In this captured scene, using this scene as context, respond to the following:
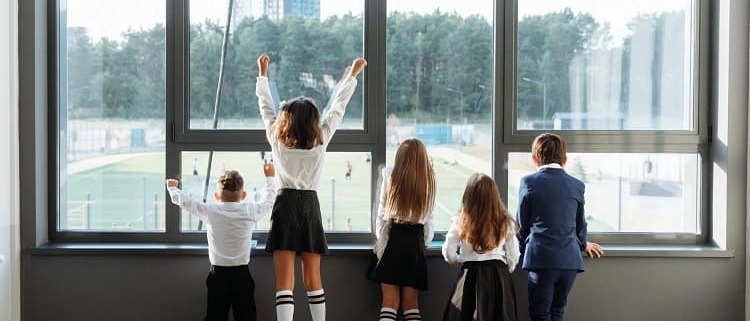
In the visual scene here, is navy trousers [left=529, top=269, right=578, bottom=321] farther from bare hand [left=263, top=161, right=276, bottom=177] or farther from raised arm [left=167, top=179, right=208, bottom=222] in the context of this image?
raised arm [left=167, top=179, right=208, bottom=222]

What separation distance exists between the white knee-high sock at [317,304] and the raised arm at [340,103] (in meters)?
0.68

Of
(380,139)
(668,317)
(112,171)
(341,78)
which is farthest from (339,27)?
(668,317)

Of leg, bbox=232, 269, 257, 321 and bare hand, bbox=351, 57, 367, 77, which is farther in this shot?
bare hand, bbox=351, 57, 367, 77

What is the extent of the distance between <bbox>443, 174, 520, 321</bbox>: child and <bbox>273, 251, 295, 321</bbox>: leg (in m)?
0.73

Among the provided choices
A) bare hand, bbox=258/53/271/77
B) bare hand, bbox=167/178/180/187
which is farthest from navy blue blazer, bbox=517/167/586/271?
bare hand, bbox=167/178/180/187

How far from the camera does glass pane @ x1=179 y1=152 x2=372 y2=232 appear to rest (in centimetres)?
411

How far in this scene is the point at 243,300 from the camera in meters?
3.67

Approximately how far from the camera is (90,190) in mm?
4160

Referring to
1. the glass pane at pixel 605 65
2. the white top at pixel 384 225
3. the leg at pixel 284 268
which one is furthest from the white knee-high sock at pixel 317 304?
the glass pane at pixel 605 65

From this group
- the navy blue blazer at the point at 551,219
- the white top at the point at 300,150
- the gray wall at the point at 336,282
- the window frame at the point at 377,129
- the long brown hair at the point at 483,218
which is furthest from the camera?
the window frame at the point at 377,129

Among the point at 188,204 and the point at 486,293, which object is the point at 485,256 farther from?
the point at 188,204

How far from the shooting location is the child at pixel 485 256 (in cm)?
350

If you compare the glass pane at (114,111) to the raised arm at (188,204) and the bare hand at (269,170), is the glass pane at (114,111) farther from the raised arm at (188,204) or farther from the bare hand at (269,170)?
the bare hand at (269,170)

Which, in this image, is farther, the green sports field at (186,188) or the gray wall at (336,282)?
the green sports field at (186,188)
